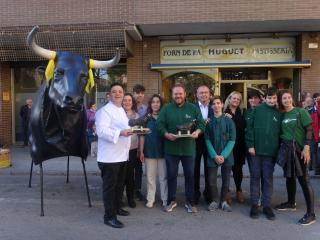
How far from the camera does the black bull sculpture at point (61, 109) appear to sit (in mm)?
5629

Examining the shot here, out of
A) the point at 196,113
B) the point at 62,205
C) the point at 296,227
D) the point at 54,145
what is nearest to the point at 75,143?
the point at 54,145

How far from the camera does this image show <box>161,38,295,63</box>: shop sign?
1404cm

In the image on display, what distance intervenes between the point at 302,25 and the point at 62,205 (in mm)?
9567

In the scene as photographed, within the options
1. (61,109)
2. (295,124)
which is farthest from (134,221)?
(295,124)

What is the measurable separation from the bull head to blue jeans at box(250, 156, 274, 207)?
273 centimetres

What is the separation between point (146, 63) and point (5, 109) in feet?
17.9

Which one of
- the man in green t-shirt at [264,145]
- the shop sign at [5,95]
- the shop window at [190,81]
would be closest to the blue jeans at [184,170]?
the man in green t-shirt at [264,145]

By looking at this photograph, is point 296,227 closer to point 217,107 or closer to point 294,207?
point 294,207

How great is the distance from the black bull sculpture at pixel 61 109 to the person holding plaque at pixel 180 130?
111cm

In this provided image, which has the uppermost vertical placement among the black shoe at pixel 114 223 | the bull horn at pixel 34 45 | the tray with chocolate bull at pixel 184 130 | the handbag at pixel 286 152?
the bull horn at pixel 34 45

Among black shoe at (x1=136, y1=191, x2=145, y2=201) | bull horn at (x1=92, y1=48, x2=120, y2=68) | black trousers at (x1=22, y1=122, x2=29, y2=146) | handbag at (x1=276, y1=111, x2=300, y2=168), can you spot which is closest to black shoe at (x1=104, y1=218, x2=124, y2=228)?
black shoe at (x1=136, y1=191, x2=145, y2=201)

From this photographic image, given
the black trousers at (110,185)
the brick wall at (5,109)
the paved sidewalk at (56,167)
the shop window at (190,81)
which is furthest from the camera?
the brick wall at (5,109)

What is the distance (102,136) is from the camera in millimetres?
5516

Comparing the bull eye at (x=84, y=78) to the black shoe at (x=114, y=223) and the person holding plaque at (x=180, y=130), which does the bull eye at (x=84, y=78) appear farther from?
the black shoe at (x=114, y=223)
